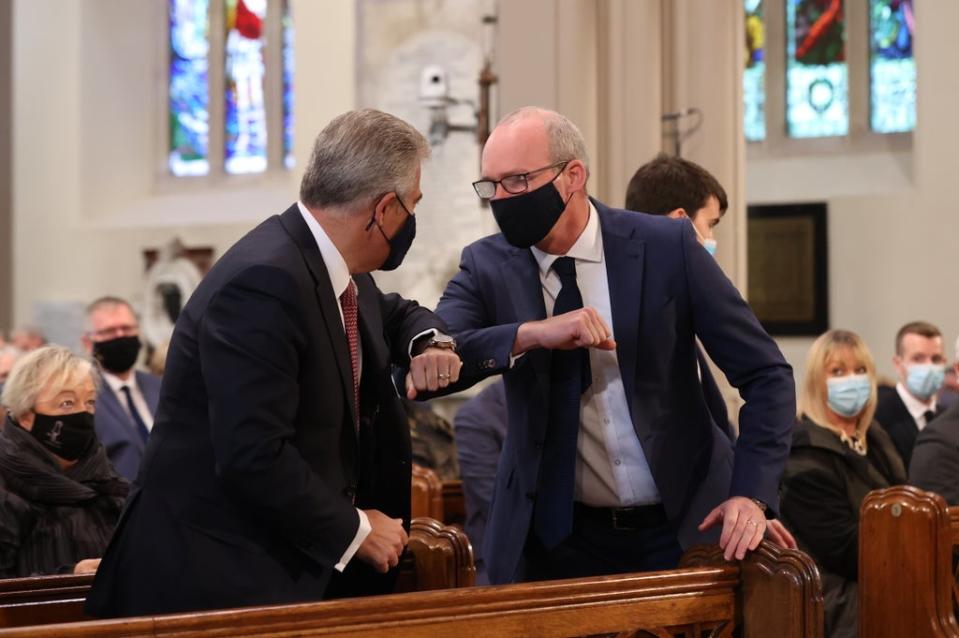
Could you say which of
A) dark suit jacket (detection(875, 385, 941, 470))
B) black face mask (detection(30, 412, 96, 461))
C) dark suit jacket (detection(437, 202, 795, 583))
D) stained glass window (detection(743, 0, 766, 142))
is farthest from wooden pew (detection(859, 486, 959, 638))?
stained glass window (detection(743, 0, 766, 142))

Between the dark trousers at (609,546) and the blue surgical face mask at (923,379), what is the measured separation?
482 centimetres

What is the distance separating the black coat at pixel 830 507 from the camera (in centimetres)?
483

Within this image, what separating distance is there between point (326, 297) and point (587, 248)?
32.8 inches

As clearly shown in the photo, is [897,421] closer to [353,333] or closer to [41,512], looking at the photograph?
[41,512]

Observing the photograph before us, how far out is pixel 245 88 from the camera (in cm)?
1555

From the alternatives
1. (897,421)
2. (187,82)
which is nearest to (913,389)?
(897,421)

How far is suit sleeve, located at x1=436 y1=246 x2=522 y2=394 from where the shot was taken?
2.99m

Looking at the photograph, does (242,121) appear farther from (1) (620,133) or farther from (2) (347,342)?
(2) (347,342)

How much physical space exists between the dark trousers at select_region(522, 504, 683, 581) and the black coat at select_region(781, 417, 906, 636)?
1687mm

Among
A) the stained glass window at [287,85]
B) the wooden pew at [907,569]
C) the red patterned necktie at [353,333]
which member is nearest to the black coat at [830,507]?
the wooden pew at [907,569]

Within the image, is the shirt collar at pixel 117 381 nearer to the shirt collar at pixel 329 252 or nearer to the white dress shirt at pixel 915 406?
the white dress shirt at pixel 915 406

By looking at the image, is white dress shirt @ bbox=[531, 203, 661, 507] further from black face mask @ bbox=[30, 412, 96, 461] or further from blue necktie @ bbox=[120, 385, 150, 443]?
blue necktie @ bbox=[120, 385, 150, 443]

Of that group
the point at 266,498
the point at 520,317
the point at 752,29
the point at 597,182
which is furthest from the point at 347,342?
the point at 752,29

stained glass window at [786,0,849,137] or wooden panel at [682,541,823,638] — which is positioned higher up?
stained glass window at [786,0,849,137]
